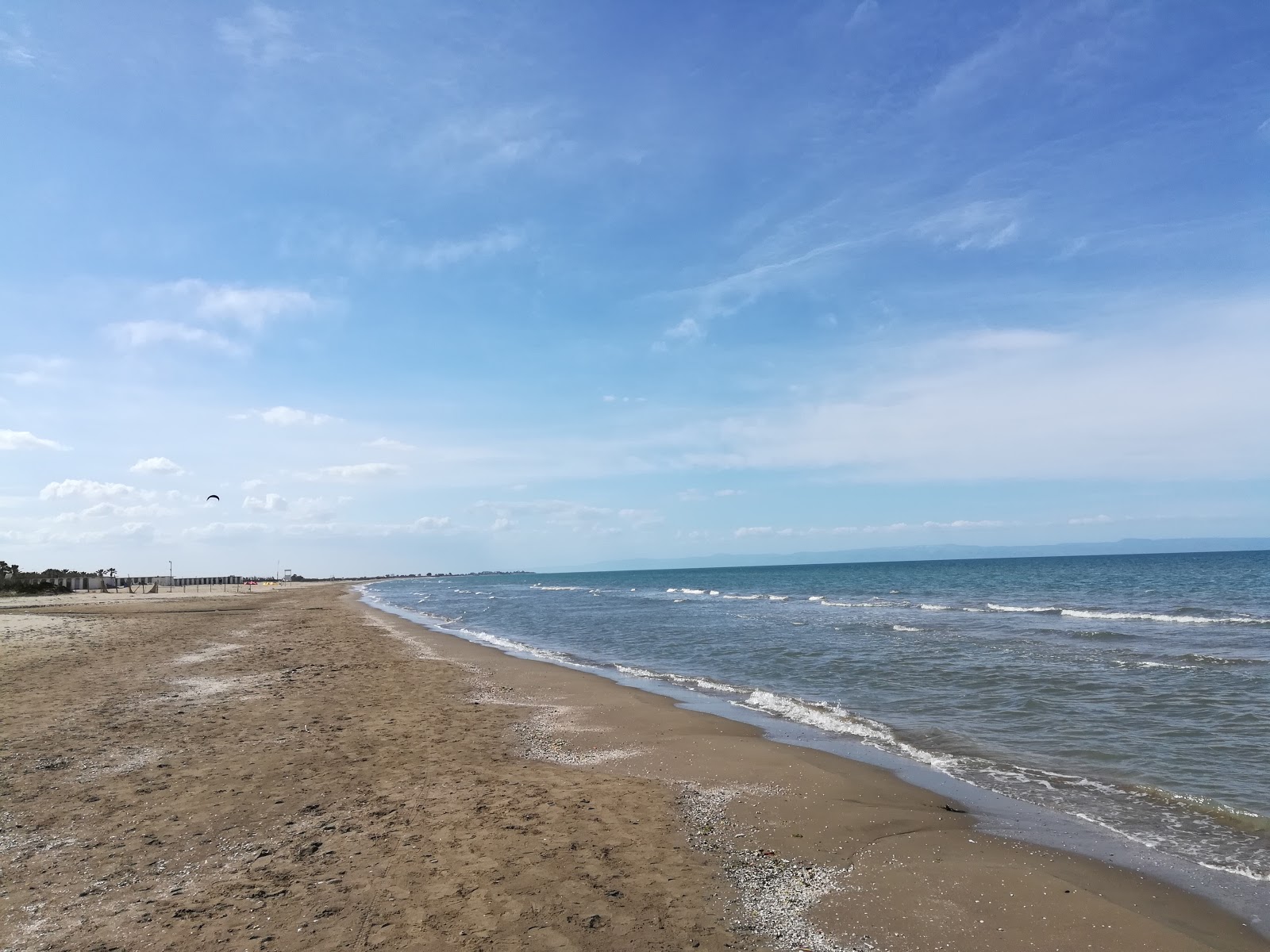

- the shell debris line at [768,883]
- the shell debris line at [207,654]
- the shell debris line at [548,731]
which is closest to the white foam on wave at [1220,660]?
the shell debris line at [548,731]

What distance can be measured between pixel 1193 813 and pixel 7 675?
2243cm

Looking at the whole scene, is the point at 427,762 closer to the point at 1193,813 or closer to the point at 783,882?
the point at 783,882

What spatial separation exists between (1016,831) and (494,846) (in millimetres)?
5675

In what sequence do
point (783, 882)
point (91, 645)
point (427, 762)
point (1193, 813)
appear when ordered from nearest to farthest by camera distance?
1. point (783, 882)
2. point (1193, 813)
3. point (427, 762)
4. point (91, 645)

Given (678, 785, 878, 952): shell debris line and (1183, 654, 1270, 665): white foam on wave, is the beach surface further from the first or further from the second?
(1183, 654, 1270, 665): white foam on wave

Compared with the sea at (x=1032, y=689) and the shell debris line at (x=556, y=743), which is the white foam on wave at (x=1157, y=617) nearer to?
the sea at (x=1032, y=689)

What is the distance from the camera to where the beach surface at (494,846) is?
17.7 ft

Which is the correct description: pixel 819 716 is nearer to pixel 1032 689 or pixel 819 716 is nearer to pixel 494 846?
pixel 1032 689

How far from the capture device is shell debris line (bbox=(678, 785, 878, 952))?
529 centimetres

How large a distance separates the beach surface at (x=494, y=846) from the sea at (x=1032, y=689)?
Result: 192 centimetres

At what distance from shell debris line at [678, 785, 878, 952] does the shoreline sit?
0.39 meters

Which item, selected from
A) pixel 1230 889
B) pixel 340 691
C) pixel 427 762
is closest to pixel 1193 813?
pixel 1230 889

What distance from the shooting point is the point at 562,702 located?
15.4 meters

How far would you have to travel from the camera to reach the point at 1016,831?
7.75 meters
